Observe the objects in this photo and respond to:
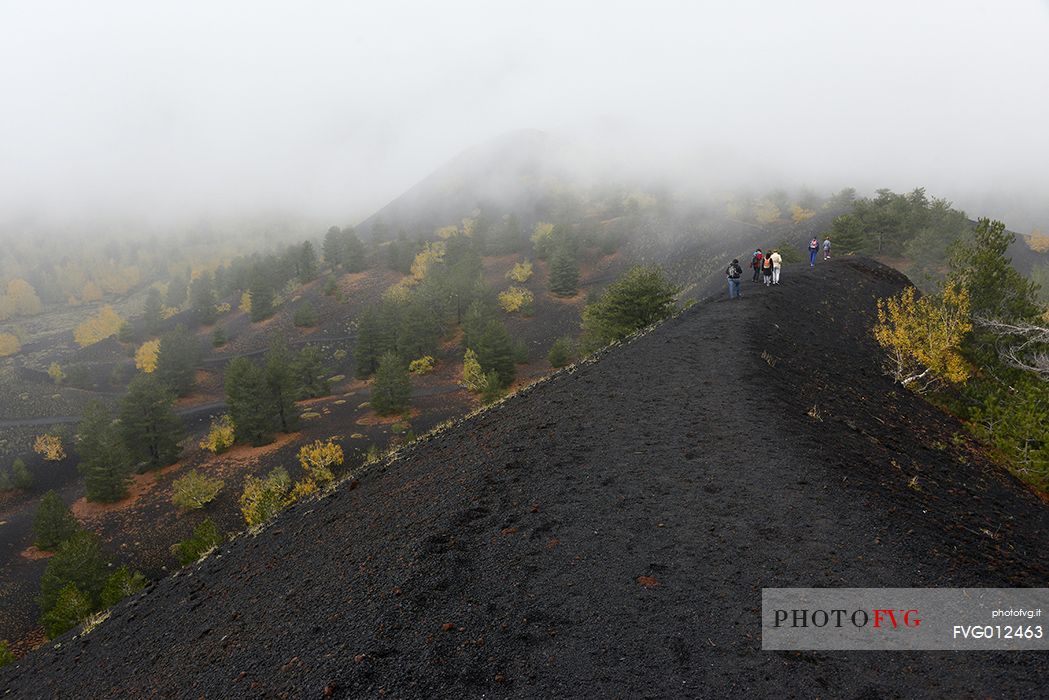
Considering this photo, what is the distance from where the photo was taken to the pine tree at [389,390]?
5591 cm

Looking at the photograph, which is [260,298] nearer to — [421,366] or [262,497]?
[421,366]

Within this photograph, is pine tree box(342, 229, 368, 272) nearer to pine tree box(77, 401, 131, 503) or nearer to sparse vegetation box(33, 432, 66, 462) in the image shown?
sparse vegetation box(33, 432, 66, 462)

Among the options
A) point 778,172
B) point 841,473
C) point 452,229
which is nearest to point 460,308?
point 452,229

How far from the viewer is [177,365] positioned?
78062 mm

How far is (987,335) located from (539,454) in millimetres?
22110

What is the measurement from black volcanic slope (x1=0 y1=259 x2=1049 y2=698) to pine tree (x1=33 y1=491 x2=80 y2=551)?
108 ft

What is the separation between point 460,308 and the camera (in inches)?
3378

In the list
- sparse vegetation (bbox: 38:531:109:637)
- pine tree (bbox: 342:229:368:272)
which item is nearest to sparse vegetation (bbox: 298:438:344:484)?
sparse vegetation (bbox: 38:531:109:637)

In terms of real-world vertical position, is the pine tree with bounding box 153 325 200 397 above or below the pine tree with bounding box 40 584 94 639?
above

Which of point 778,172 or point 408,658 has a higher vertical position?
point 778,172

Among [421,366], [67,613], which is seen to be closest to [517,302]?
[421,366]

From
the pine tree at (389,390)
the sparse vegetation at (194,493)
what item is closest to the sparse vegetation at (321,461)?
the sparse vegetation at (194,493)

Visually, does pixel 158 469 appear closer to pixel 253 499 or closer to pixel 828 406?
pixel 253 499

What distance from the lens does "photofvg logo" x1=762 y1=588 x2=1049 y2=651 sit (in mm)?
6812
